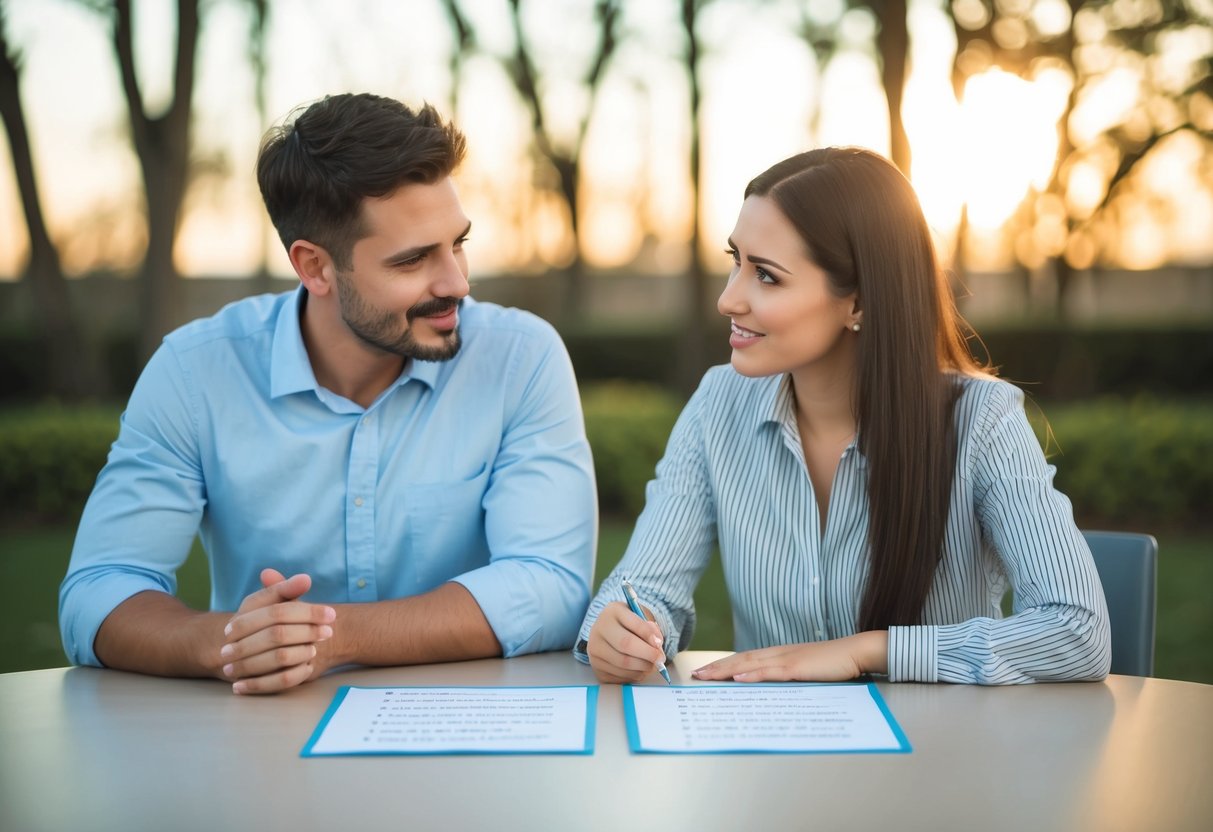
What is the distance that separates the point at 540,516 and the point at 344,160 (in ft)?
2.84

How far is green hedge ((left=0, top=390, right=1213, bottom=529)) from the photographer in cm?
704

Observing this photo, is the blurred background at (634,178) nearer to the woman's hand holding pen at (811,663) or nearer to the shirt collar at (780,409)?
the shirt collar at (780,409)

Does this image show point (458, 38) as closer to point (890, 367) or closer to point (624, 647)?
point (890, 367)

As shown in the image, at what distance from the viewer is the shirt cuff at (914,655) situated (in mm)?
1897

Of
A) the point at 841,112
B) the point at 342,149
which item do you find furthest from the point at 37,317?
the point at 342,149

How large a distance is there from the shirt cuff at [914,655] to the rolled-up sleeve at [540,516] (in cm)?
63

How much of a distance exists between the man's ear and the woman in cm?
88

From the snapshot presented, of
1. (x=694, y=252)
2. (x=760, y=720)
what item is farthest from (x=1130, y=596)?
(x=694, y=252)

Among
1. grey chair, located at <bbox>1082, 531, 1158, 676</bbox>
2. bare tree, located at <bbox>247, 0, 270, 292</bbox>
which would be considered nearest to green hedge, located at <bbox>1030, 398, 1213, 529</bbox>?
grey chair, located at <bbox>1082, 531, 1158, 676</bbox>

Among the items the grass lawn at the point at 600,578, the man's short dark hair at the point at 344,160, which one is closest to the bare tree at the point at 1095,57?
the grass lawn at the point at 600,578

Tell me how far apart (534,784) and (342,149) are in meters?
1.49

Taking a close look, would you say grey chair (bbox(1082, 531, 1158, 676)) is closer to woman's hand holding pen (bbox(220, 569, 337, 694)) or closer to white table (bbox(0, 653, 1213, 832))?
white table (bbox(0, 653, 1213, 832))

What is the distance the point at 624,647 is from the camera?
6.18ft

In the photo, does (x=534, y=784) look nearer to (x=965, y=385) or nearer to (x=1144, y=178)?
(x=965, y=385)
